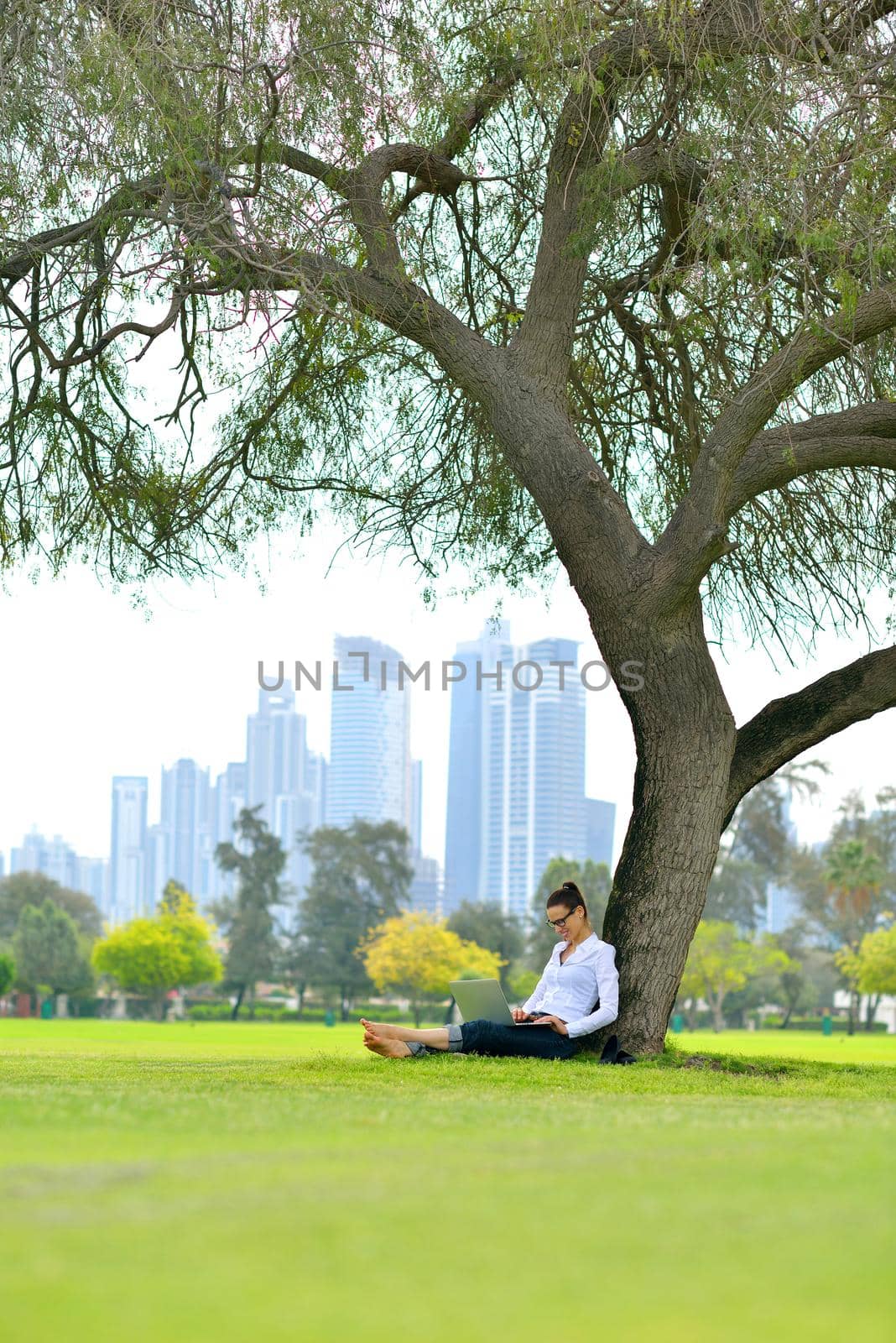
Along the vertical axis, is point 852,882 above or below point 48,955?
above

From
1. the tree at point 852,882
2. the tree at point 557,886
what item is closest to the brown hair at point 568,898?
the tree at point 852,882

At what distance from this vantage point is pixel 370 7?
32.4 ft

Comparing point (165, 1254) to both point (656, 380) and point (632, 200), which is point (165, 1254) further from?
point (656, 380)

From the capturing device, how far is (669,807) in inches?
366

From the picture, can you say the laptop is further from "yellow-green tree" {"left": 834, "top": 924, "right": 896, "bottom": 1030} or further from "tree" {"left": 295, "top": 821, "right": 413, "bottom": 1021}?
"tree" {"left": 295, "top": 821, "right": 413, "bottom": 1021}

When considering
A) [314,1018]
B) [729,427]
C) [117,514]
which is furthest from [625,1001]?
[314,1018]

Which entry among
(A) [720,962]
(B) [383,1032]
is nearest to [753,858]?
(A) [720,962]

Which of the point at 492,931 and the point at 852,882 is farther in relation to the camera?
the point at 492,931

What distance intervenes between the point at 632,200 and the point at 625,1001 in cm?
592

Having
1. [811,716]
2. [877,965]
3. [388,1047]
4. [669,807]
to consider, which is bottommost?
[877,965]

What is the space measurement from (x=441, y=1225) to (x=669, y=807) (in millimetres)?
6548

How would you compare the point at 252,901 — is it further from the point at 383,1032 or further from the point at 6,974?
the point at 383,1032

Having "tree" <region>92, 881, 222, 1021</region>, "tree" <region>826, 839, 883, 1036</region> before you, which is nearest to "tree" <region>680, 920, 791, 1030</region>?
"tree" <region>826, 839, 883, 1036</region>

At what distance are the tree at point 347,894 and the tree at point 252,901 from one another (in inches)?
69.3
